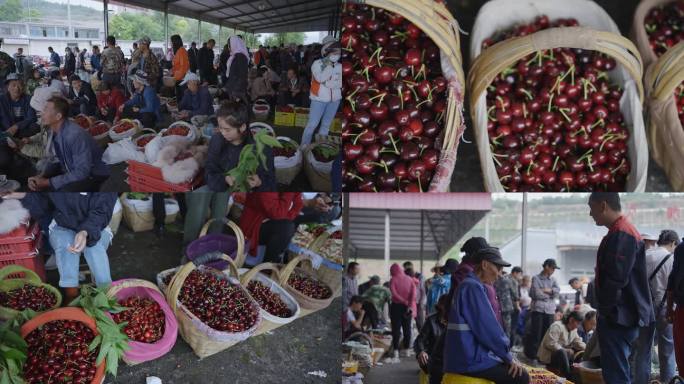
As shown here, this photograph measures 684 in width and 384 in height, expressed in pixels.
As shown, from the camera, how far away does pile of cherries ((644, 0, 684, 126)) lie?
10.6 feet

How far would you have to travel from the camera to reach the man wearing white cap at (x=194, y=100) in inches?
118

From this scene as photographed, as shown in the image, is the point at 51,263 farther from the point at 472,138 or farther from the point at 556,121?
the point at 556,121

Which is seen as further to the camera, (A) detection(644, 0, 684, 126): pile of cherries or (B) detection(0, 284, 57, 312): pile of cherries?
(A) detection(644, 0, 684, 126): pile of cherries

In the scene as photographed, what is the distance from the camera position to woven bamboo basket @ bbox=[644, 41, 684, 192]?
10.1ft

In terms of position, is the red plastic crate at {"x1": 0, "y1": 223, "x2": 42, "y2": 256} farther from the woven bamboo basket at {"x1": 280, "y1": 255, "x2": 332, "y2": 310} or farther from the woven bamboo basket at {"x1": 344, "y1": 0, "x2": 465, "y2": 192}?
the woven bamboo basket at {"x1": 344, "y1": 0, "x2": 465, "y2": 192}

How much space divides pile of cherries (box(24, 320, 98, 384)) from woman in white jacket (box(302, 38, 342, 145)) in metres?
1.36

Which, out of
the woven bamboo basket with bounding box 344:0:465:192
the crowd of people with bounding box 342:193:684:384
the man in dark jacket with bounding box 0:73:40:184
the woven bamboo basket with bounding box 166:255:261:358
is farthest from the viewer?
the crowd of people with bounding box 342:193:684:384

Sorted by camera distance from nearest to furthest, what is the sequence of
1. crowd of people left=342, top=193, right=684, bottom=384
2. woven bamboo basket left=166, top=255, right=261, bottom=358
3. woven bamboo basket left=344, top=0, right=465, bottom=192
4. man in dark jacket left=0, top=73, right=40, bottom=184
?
woven bamboo basket left=344, top=0, right=465, bottom=192 < man in dark jacket left=0, top=73, right=40, bottom=184 < woven bamboo basket left=166, top=255, right=261, bottom=358 < crowd of people left=342, top=193, right=684, bottom=384

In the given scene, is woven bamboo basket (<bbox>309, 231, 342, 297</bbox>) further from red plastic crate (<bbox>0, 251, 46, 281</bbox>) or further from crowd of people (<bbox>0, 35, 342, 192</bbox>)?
red plastic crate (<bbox>0, 251, 46, 281</bbox>)

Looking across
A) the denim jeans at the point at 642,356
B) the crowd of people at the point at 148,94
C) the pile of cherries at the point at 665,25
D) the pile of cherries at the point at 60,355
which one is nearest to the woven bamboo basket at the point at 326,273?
the crowd of people at the point at 148,94

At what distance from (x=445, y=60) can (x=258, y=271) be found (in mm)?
1271

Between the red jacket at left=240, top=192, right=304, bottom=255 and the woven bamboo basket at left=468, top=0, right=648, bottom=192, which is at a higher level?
the woven bamboo basket at left=468, top=0, right=648, bottom=192

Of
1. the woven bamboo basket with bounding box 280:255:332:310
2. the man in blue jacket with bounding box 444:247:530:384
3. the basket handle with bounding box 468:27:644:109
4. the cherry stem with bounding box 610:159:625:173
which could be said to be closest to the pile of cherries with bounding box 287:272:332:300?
the woven bamboo basket with bounding box 280:255:332:310

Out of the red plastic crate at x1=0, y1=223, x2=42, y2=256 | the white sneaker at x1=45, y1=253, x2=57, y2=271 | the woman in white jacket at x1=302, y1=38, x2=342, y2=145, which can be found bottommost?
the white sneaker at x1=45, y1=253, x2=57, y2=271
